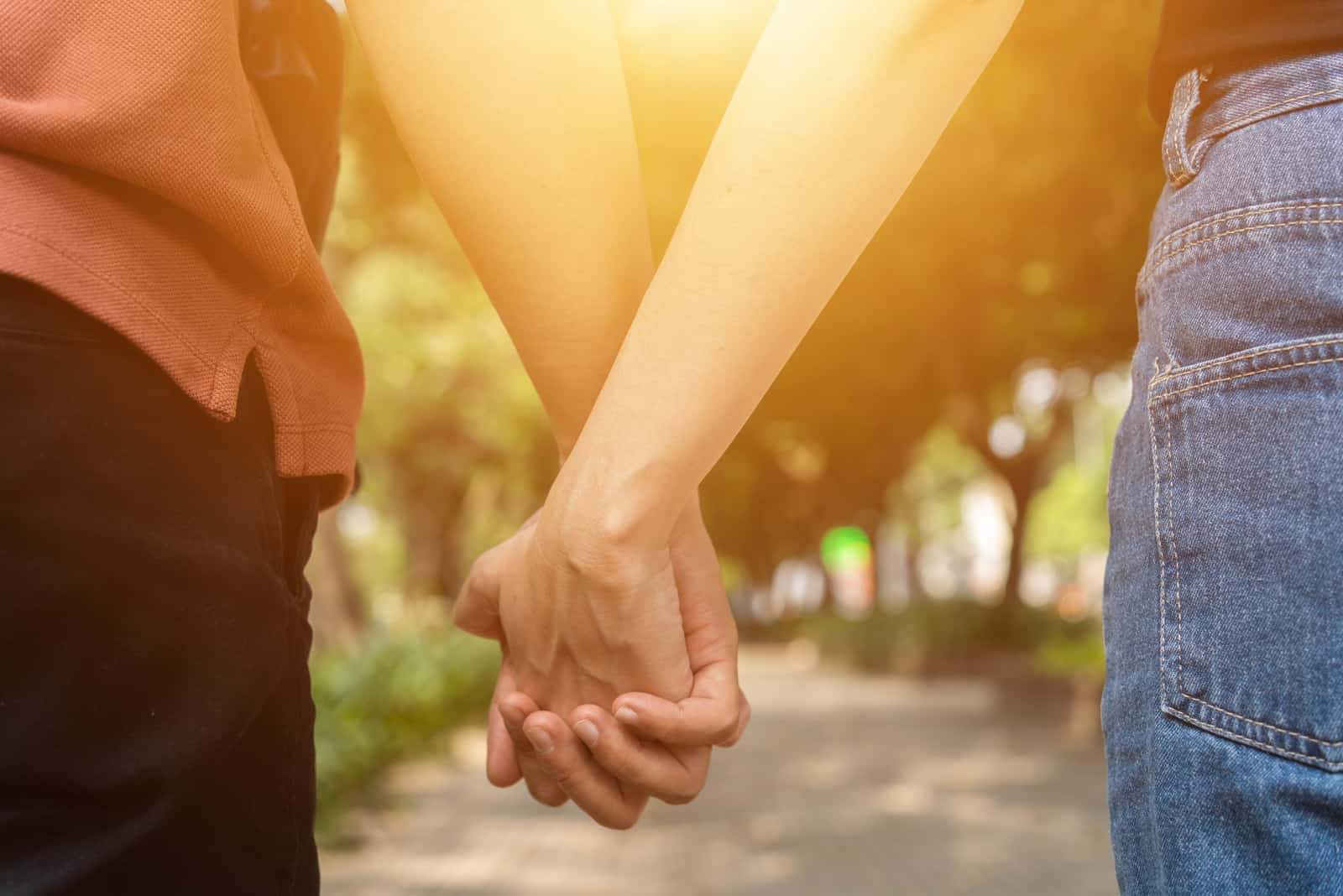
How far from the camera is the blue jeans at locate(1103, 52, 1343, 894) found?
3.35ft

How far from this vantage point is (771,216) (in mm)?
1170

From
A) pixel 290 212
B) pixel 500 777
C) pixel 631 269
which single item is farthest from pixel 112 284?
pixel 500 777

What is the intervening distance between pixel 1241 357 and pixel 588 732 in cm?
72

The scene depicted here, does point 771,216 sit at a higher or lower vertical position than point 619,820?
higher

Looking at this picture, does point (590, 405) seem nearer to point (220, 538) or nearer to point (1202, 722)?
point (220, 538)

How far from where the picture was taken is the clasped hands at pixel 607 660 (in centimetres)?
129

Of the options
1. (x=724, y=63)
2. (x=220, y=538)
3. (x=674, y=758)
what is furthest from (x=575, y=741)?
(x=724, y=63)

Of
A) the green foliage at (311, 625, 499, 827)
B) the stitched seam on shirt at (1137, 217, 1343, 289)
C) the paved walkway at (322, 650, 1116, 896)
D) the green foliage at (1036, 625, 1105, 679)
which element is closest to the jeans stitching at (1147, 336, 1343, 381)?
the stitched seam on shirt at (1137, 217, 1343, 289)

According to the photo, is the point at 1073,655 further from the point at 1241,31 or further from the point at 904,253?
the point at 1241,31

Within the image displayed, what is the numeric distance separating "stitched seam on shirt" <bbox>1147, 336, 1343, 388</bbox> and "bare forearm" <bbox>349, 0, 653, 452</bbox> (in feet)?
1.81

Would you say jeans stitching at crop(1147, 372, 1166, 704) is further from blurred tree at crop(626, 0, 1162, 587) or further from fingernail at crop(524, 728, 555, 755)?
blurred tree at crop(626, 0, 1162, 587)

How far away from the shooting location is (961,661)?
19578mm

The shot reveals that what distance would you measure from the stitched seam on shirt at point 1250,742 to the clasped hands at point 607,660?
1.63ft

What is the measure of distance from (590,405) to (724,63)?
0.59m
